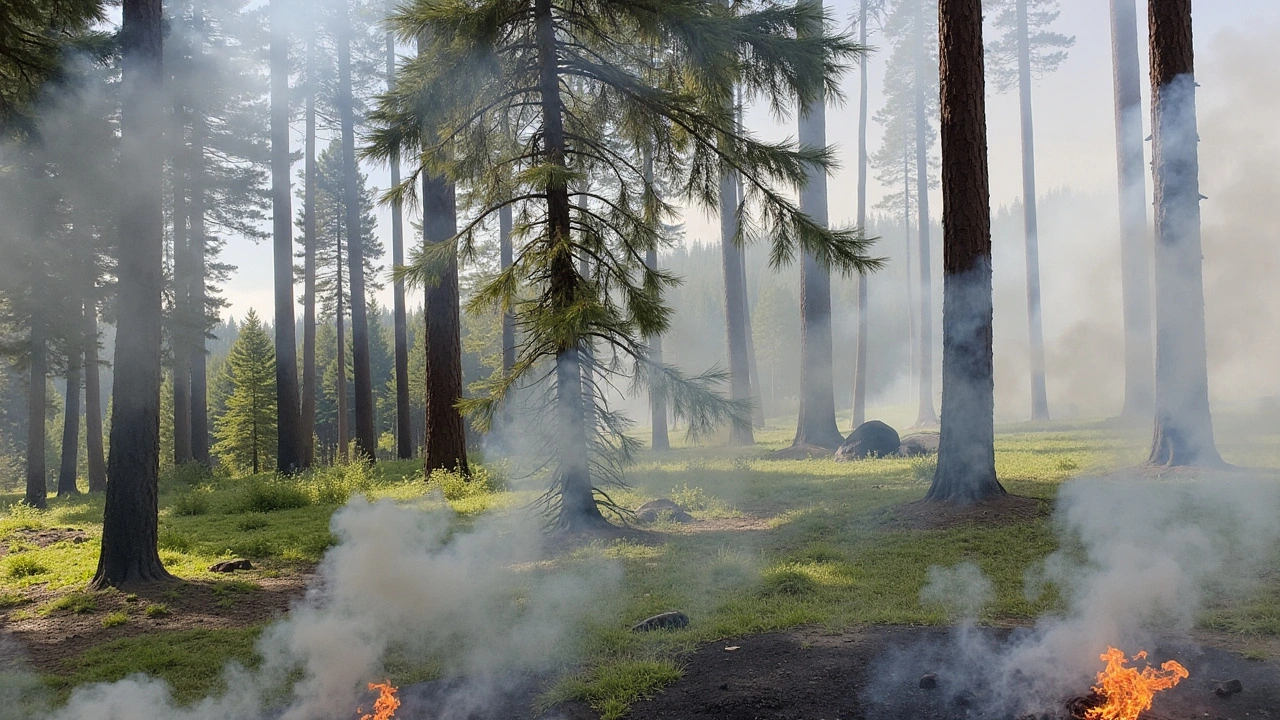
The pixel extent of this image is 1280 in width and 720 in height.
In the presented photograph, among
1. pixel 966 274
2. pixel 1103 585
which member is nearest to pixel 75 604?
pixel 1103 585

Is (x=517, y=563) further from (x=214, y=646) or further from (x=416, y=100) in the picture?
(x=416, y=100)

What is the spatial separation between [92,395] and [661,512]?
Answer: 20237 millimetres

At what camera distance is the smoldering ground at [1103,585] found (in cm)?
437

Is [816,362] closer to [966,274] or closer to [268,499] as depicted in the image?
[966,274]

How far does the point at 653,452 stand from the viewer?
22531mm

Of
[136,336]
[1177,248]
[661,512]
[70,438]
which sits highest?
[1177,248]

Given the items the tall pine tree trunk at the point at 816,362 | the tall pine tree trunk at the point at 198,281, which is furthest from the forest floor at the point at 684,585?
the tall pine tree trunk at the point at 198,281

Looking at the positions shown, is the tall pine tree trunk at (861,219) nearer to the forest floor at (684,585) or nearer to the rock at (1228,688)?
the forest floor at (684,585)

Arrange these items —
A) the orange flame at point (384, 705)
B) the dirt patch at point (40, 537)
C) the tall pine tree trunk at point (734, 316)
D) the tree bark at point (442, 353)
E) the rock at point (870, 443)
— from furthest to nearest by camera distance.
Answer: the tall pine tree trunk at point (734, 316), the rock at point (870, 443), the tree bark at point (442, 353), the dirt patch at point (40, 537), the orange flame at point (384, 705)

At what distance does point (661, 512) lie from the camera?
10.7 m

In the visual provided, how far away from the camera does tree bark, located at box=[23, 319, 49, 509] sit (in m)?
18.8

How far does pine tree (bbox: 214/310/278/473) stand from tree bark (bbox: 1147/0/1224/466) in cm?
2876

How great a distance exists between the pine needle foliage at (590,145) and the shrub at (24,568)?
5.91m

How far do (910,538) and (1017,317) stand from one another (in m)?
55.1
